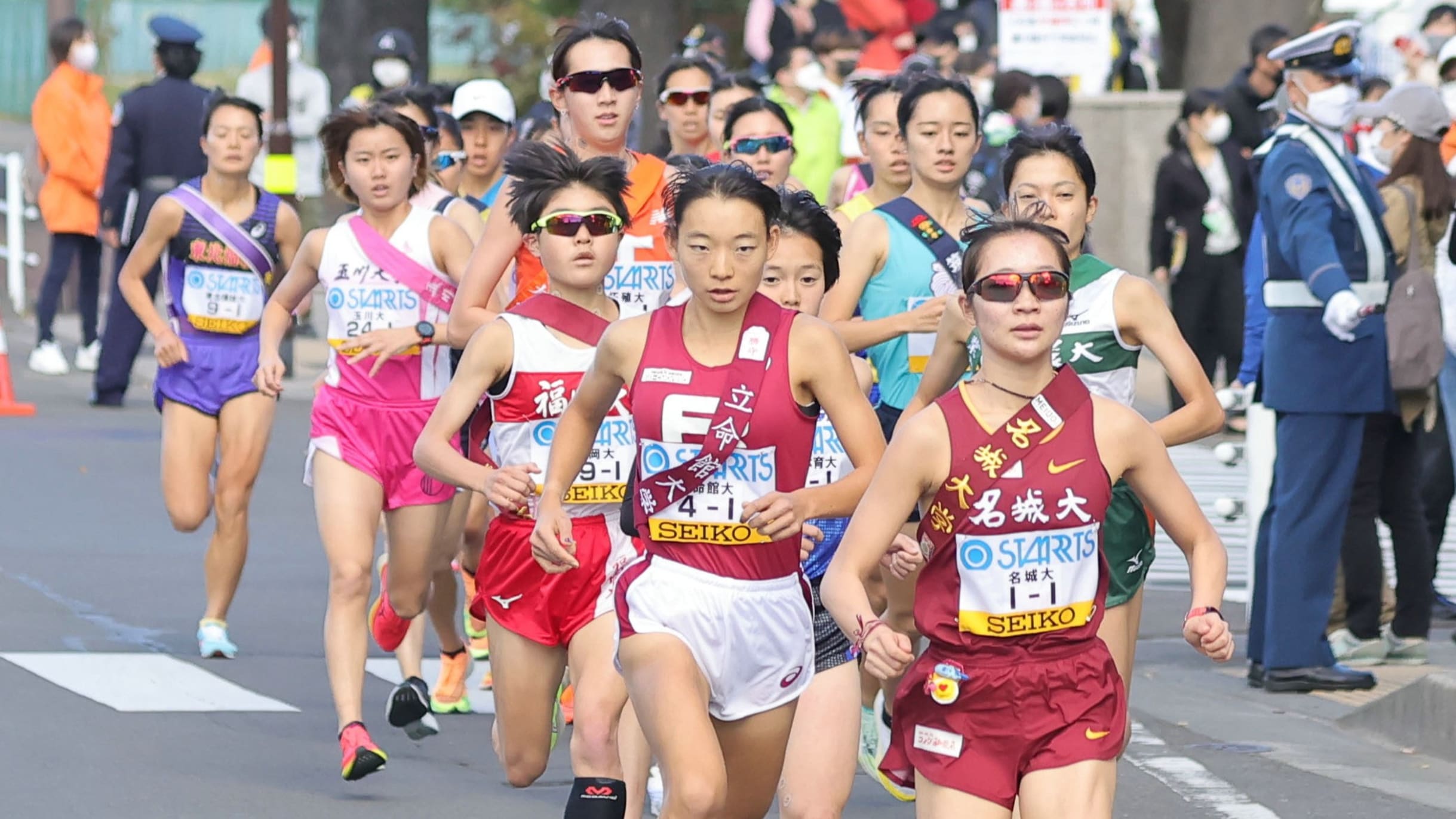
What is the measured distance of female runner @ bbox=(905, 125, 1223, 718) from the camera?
6.76 metres

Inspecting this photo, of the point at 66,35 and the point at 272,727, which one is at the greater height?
the point at 66,35

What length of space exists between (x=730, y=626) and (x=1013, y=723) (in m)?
0.79

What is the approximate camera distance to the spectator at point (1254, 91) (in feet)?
55.8

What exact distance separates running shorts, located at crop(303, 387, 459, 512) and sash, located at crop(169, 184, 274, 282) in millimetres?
2145

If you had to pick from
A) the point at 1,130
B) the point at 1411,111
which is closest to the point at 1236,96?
the point at 1411,111

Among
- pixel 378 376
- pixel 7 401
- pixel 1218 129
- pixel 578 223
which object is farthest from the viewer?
pixel 7 401

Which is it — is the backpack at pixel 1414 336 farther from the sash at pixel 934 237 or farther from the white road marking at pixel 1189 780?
the sash at pixel 934 237

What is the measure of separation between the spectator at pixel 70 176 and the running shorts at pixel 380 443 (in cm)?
1175

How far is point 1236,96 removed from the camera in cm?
1758

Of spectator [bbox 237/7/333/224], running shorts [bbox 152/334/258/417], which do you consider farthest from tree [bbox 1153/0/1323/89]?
running shorts [bbox 152/334/258/417]

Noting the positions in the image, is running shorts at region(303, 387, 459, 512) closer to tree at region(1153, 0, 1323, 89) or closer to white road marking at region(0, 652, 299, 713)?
white road marking at region(0, 652, 299, 713)

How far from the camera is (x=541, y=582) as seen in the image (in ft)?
23.7

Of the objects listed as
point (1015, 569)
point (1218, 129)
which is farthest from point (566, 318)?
point (1218, 129)

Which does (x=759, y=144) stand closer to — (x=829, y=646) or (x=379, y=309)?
(x=379, y=309)
